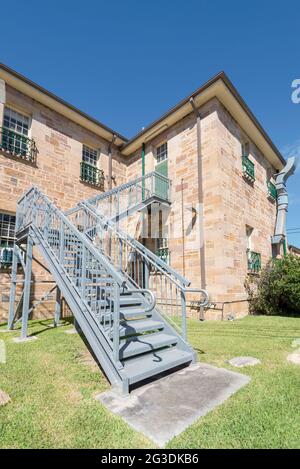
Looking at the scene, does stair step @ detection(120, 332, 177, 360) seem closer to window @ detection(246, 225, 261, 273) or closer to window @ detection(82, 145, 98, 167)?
window @ detection(246, 225, 261, 273)

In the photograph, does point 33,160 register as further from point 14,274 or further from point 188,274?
point 188,274

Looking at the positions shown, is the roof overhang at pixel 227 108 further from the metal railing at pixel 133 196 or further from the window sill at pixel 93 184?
the window sill at pixel 93 184

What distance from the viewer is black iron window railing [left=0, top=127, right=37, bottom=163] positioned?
809 cm

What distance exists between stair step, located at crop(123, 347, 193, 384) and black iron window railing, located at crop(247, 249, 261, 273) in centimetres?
667

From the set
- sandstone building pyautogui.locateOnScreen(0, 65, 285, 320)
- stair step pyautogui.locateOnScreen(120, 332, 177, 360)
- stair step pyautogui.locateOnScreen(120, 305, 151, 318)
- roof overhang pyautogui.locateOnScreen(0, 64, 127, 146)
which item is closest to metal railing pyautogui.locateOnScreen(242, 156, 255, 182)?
sandstone building pyautogui.locateOnScreen(0, 65, 285, 320)

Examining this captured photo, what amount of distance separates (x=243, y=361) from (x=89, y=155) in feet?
32.6

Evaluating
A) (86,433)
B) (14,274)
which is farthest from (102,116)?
(86,433)

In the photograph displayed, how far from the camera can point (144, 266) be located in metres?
5.97

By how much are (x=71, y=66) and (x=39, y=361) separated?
8899mm

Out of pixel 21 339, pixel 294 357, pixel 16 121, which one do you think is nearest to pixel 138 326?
pixel 294 357

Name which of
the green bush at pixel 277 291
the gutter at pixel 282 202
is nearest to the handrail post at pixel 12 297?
the green bush at pixel 277 291

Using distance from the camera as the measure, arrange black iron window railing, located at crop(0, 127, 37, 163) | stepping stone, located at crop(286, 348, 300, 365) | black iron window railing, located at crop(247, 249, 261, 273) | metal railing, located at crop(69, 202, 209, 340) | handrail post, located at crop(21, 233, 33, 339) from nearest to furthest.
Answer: stepping stone, located at crop(286, 348, 300, 365) → metal railing, located at crop(69, 202, 209, 340) → handrail post, located at crop(21, 233, 33, 339) → black iron window railing, located at crop(0, 127, 37, 163) → black iron window railing, located at crop(247, 249, 261, 273)

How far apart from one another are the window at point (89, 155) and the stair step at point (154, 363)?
908cm

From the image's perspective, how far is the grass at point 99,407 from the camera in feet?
6.39
